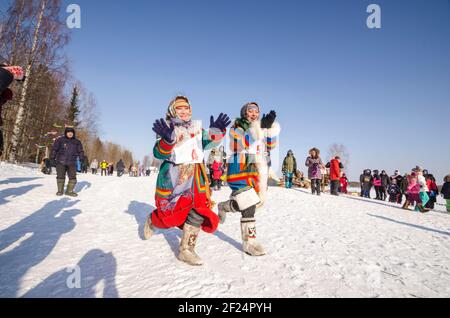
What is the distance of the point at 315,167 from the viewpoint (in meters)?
11.9

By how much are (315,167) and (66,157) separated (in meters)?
9.77

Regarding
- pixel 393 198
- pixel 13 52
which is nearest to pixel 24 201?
pixel 13 52

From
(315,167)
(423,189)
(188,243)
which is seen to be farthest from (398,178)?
(188,243)

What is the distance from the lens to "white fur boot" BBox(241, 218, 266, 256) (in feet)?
10.2

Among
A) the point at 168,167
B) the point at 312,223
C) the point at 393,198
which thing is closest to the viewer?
the point at 168,167

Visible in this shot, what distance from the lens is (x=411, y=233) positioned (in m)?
5.00

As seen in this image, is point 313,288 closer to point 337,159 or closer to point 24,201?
point 24,201

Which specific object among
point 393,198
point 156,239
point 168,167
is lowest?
point 393,198

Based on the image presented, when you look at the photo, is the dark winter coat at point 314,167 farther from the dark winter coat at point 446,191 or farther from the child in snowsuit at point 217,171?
the dark winter coat at point 446,191

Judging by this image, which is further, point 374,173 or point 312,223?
point 374,173

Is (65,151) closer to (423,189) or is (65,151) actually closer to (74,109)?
(423,189)

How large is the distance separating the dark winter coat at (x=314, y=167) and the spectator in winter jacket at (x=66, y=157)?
9.29 metres

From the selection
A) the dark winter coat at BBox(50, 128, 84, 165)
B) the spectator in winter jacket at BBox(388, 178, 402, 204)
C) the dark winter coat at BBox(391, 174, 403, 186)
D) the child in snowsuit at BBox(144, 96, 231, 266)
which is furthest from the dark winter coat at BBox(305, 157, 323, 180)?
the child in snowsuit at BBox(144, 96, 231, 266)
